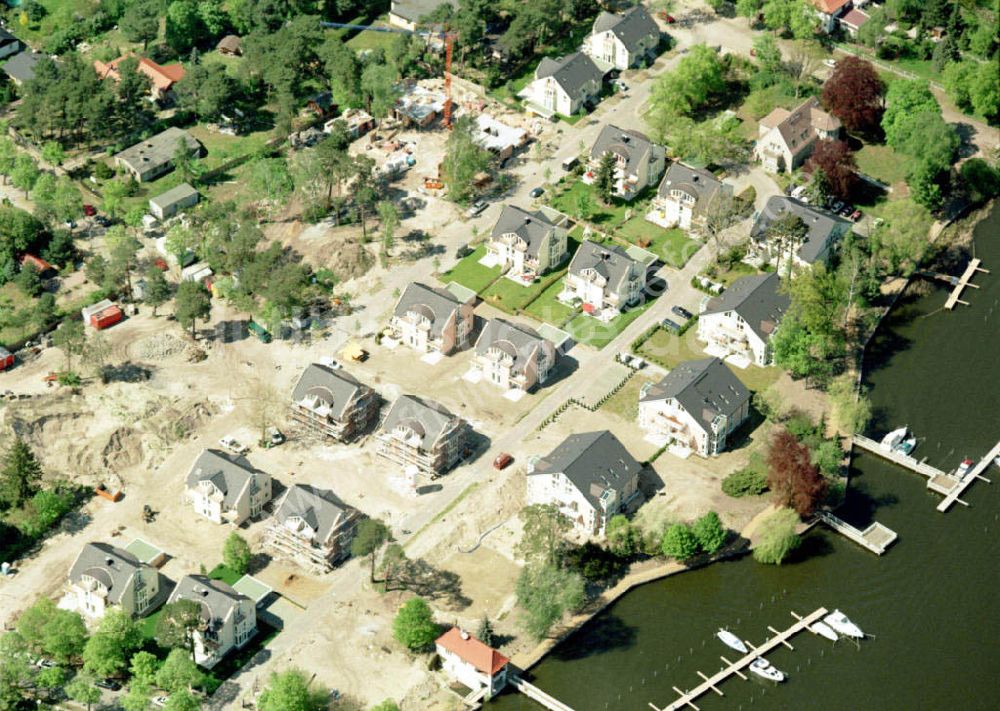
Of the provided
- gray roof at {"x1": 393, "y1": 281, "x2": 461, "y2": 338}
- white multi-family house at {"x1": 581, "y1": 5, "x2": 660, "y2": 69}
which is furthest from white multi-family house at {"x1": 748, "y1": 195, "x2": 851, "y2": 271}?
white multi-family house at {"x1": 581, "y1": 5, "x2": 660, "y2": 69}

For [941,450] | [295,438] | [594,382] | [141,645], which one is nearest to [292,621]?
[141,645]

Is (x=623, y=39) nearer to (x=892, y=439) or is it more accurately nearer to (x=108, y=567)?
(x=892, y=439)

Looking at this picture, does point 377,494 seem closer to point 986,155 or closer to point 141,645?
point 141,645

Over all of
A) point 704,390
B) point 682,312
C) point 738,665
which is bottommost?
point 738,665

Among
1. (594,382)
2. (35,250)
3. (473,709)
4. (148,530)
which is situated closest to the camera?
(473,709)

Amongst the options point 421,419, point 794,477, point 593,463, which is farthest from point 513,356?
point 794,477

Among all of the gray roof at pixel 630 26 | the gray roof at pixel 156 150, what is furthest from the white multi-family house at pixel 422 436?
the gray roof at pixel 630 26
